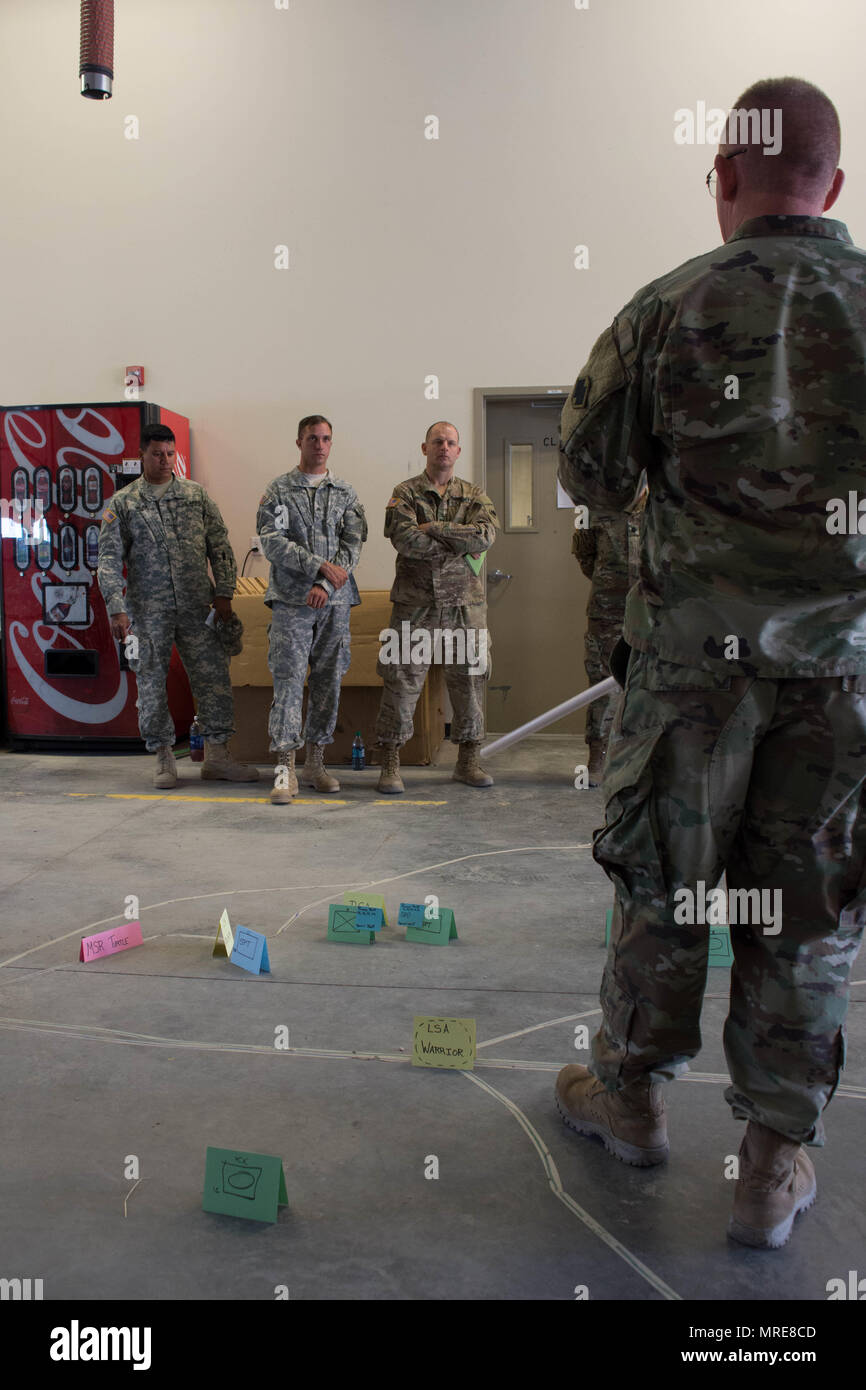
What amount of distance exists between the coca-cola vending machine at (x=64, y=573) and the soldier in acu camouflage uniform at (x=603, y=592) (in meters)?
2.49

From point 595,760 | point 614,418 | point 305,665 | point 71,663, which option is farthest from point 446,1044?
point 71,663

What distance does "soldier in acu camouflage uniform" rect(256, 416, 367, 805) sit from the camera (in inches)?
189

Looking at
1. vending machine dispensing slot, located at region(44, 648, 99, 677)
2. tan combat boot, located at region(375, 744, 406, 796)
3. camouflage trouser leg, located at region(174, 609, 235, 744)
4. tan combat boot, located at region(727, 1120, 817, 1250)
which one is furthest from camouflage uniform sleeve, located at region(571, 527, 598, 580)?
tan combat boot, located at region(727, 1120, 817, 1250)

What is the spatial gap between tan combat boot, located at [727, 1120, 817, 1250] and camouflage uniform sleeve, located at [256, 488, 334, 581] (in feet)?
11.7

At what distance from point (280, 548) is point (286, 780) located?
Result: 1.08 metres

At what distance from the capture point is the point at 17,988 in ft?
8.29

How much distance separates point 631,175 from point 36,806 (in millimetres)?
4780

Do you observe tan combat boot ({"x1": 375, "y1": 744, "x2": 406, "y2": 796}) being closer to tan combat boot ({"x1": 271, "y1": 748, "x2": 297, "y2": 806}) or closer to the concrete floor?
tan combat boot ({"x1": 271, "y1": 748, "x2": 297, "y2": 806})

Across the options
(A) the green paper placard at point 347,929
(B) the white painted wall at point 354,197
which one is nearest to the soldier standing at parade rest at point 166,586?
(B) the white painted wall at point 354,197

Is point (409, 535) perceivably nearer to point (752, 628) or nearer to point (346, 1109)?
point (346, 1109)

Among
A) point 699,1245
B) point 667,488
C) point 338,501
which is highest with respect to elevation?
point 338,501
